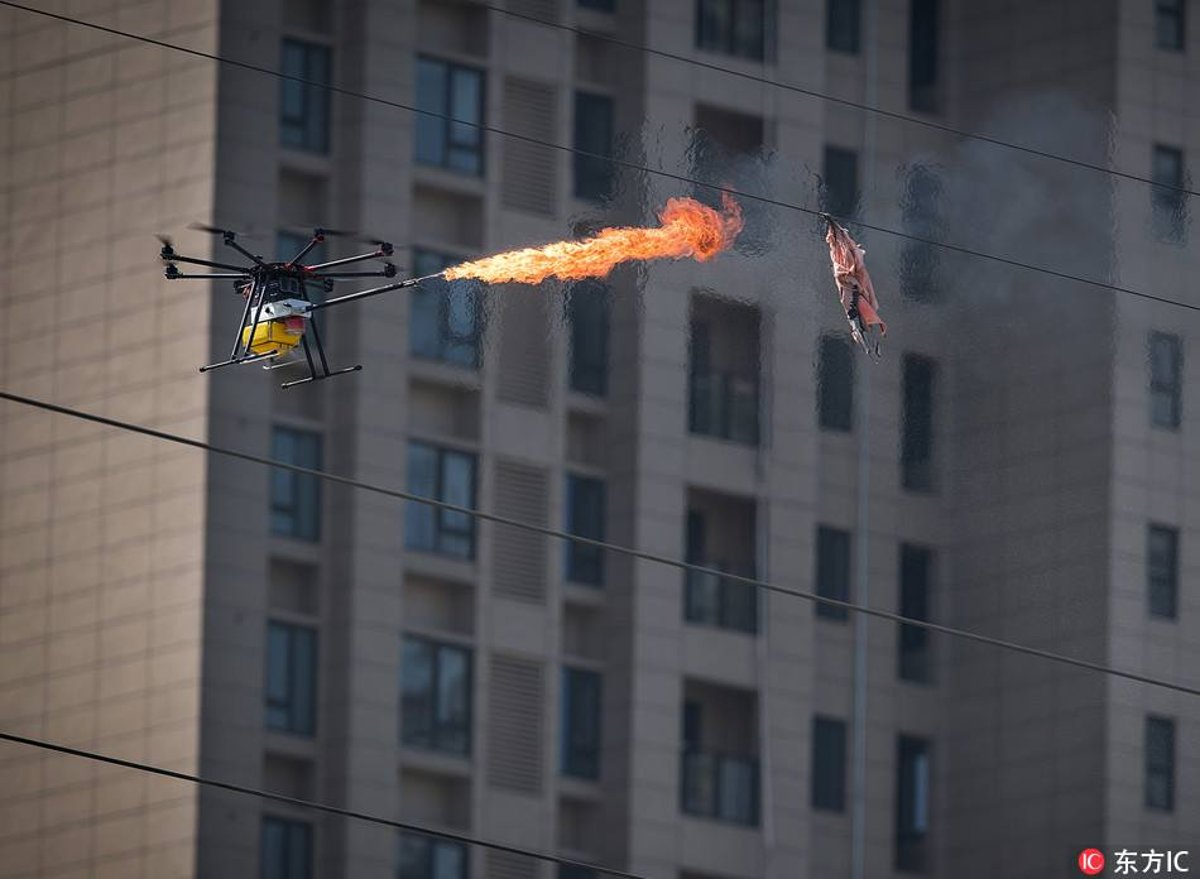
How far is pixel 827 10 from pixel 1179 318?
9.66 metres

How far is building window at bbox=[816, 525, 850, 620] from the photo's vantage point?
9312 cm

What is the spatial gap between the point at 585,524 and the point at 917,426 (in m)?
7.91

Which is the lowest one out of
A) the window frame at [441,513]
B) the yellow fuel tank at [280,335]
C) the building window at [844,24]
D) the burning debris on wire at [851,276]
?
the yellow fuel tank at [280,335]

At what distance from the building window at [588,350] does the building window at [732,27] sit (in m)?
5.75

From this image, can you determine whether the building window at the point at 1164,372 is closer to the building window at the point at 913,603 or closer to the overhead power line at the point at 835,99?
the overhead power line at the point at 835,99

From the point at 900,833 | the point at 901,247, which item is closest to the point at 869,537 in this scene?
the point at 900,833

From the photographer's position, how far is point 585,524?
90.2m

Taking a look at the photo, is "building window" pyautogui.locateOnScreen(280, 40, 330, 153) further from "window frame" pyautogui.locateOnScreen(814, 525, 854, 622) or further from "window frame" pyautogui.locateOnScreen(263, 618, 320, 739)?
"window frame" pyautogui.locateOnScreen(814, 525, 854, 622)

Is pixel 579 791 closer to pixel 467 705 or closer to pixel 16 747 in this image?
pixel 467 705

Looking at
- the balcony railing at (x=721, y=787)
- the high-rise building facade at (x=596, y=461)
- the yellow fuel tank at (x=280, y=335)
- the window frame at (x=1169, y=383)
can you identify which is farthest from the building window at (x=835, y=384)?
the yellow fuel tank at (x=280, y=335)

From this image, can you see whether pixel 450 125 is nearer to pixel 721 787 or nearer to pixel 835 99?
pixel 835 99

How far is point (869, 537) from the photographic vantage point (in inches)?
3706

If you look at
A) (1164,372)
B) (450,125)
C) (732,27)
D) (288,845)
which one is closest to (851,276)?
(288,845)

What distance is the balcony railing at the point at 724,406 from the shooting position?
91.1m
